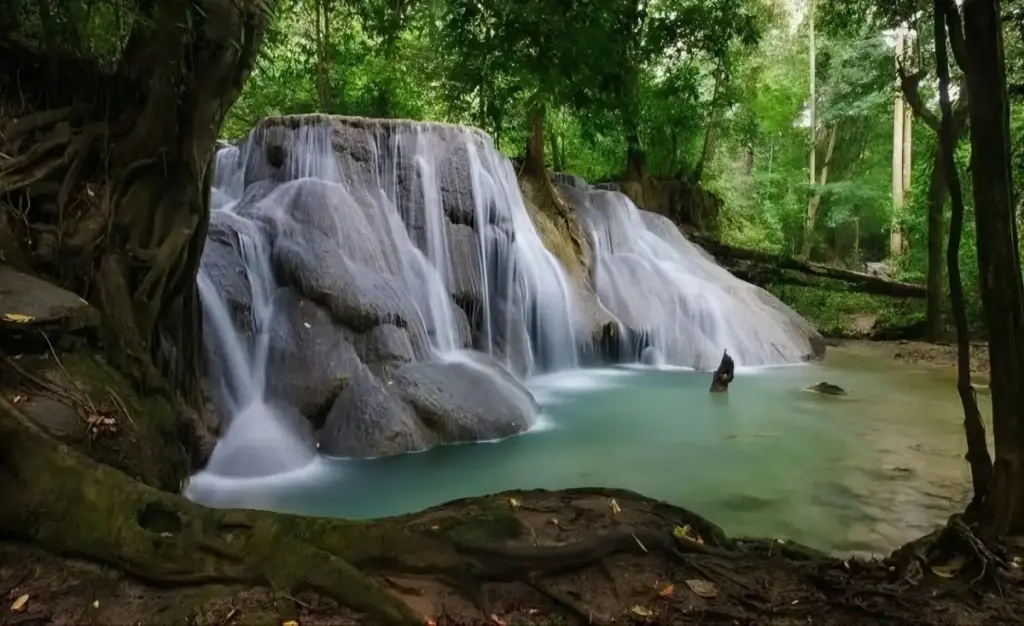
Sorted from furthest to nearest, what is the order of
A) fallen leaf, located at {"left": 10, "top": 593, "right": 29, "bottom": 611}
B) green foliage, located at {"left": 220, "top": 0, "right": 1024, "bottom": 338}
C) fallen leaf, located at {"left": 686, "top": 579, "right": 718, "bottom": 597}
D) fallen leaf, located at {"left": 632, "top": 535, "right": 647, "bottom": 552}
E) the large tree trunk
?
1. the large tree trunk
2. green foliage, located at {"left": 220, "top": 0, "right": 1024, "bottom": 338}
3. fallen leaf, located at {"left": 632, "top": 535, "right": 647, "bottom": 552}
4. fallen leaf, located at {"left": 686, "top": 579, "right": 718, "bottom": 597}
5. fallen leaf, located at {"left": 10, "top": 593, "right": 29, "bottom": 611}

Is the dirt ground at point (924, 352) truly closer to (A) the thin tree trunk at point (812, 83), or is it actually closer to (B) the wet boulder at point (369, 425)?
(B) the wet boulder at point (369, 425)

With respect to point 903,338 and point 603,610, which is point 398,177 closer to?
point 603,610

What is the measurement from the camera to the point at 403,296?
9.83 meters

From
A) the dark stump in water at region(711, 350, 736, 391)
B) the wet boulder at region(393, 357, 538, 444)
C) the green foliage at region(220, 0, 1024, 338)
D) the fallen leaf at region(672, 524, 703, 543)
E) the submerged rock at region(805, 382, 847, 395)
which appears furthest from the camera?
the dark stump in water at region(711, 350, 736, 391)

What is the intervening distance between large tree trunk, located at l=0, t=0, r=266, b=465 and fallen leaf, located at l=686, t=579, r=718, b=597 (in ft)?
12.1

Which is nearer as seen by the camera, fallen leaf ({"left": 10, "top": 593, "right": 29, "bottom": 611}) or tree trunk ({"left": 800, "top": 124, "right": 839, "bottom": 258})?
fallen leaf ({"left": 10, "top": 593, "right": 29, "bottom": 611})

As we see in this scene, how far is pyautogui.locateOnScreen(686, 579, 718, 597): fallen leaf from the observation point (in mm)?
3148

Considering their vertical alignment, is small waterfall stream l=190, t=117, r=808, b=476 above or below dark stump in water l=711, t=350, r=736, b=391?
above

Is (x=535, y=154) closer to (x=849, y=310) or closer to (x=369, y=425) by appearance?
(x=849, y=310)

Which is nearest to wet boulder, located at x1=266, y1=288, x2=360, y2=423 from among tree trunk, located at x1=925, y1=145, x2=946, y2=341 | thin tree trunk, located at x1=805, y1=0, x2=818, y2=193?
tree trunk, located at x1=925, y1=145, x2=946, y2=341

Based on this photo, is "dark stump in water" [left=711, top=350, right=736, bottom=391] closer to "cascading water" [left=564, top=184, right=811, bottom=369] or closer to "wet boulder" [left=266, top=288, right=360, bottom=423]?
"cascading water" [left=564, top=184, right=811, bottom=369]

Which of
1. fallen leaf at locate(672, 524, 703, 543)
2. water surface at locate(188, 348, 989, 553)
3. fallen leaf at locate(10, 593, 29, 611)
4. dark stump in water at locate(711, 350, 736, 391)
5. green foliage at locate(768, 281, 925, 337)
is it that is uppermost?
green foliage at locate(768, 281, 925, 337)

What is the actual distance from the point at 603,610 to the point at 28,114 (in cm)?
491

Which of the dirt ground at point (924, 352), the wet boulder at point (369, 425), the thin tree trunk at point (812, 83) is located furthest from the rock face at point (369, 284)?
the thin tree trunk at point (812, 83)
